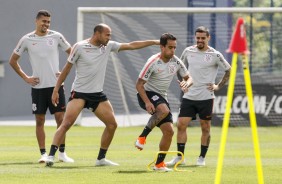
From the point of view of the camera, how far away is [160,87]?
49.8 ft

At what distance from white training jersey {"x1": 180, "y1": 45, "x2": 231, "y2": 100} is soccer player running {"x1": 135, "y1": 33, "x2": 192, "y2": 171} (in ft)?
4.38

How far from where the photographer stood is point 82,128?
27.2m

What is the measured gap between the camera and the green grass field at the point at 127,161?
531 inches

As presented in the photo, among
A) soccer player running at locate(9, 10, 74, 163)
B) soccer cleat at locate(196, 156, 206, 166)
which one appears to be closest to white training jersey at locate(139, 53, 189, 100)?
soccer cleat at locate(196, 156, 206, 166)

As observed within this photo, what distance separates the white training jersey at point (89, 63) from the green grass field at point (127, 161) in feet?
3.82

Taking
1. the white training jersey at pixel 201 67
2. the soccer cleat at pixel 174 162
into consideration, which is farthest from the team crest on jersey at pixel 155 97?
the white training jersey at pixel 201 67

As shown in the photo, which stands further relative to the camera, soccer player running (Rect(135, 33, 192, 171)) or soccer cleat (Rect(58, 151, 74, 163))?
soccer cleat (Rect(58, 151, 74, 163))

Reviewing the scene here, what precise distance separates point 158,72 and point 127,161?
203 centimetres

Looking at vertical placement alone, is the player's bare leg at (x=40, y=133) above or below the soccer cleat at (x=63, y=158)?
above

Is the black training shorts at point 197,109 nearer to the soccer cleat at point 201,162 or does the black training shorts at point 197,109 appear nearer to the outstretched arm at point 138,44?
the soccer cleat at point 201,162

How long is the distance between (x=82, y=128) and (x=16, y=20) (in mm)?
9349

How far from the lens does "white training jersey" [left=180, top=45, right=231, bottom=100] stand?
16.5m

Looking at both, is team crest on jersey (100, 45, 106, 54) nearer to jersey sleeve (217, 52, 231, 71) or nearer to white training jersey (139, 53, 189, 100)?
white training jersey (139, 53, 189, 100)

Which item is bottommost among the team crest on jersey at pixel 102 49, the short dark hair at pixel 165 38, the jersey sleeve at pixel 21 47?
the jersey sleeve at pixel 21 47
